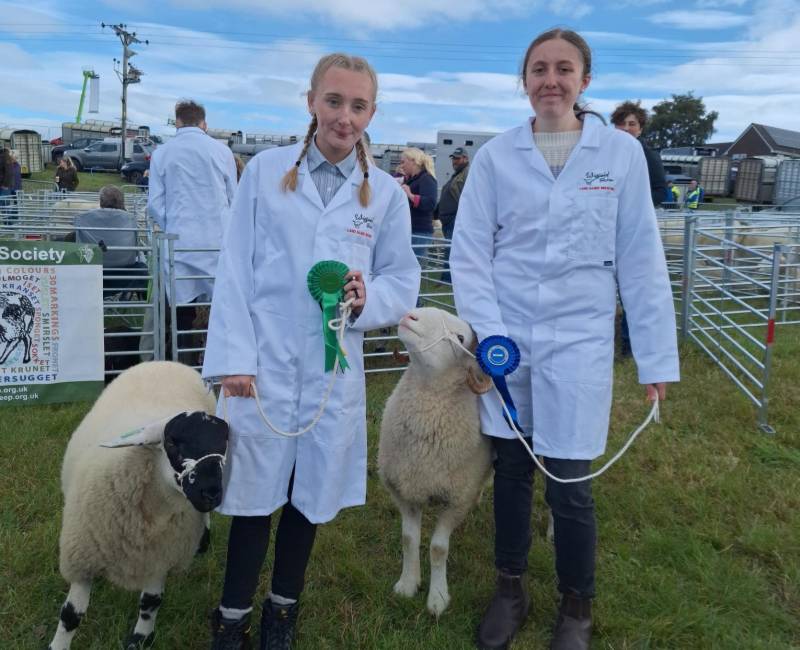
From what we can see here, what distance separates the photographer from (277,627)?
2285 mm

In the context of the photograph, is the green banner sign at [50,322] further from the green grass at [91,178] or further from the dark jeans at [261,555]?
the green grass at [91,178]

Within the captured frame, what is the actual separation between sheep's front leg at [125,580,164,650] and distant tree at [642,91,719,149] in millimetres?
66788

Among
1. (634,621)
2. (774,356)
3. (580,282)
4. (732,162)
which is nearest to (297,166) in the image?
(580,282)

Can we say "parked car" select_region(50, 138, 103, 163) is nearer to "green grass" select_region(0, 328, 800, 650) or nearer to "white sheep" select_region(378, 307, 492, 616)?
"green grass" select_region(0, 328, 800, 650)

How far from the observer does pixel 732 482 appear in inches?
148

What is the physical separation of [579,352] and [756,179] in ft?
99.2

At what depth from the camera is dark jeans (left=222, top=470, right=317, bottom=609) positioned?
7.25ft

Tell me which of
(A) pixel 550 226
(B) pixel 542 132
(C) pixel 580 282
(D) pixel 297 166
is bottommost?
(C) pixel 580 282

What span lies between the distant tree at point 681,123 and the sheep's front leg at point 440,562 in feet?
217

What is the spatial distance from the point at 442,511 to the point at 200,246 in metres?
3.34

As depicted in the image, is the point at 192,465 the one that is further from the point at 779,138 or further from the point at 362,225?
the point at 779,138

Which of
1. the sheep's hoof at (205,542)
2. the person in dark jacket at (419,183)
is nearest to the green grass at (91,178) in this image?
the person in dark jacket at (419,183)

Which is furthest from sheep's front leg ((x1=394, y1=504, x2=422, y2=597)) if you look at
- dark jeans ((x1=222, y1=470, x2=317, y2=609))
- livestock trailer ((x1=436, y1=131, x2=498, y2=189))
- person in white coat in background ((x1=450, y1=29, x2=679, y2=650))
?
livestock trailer ((x1=436, y1=131, x2=498, y2=189))

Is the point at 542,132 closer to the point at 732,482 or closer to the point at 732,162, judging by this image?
the point at 732,482
